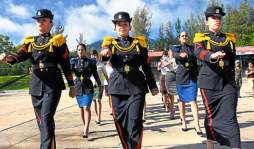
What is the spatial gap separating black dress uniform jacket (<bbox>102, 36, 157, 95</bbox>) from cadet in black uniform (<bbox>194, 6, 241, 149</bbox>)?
784 millimetres

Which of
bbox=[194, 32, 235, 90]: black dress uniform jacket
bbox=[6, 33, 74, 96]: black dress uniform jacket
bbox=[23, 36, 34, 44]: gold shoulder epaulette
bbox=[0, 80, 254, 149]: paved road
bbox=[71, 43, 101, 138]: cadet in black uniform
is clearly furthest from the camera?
bbox=[71, 43, 101, 138]: cadet in black uniform

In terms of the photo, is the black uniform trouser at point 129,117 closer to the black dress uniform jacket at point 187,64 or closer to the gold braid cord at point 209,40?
the gold braid cord at point 209,40

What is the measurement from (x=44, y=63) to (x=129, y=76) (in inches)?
45.5

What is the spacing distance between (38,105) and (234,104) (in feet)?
8.37

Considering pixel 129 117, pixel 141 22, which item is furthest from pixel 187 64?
pixel 141 22

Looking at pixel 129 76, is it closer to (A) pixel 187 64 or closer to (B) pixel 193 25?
(A) pixel 187 64

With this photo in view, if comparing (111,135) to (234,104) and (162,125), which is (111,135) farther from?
(234,104)

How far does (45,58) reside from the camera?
5484 millimetres

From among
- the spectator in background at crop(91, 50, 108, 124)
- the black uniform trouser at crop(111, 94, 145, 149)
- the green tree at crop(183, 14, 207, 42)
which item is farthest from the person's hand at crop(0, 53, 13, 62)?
the green tree at crop(183, 14, 207, 42)

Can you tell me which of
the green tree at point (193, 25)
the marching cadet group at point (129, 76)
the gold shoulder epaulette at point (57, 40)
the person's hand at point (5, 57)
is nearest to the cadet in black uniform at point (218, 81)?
the marching cadet group at point (129, 76)

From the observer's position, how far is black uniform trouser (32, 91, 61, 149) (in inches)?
208

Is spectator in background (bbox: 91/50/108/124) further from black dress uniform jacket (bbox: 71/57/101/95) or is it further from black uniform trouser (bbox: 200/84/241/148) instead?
black uniform trouser (bbox: 200/84/241/148)

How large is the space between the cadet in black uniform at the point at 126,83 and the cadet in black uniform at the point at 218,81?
0.82 metres

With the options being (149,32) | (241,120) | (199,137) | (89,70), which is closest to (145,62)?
(199,137)
